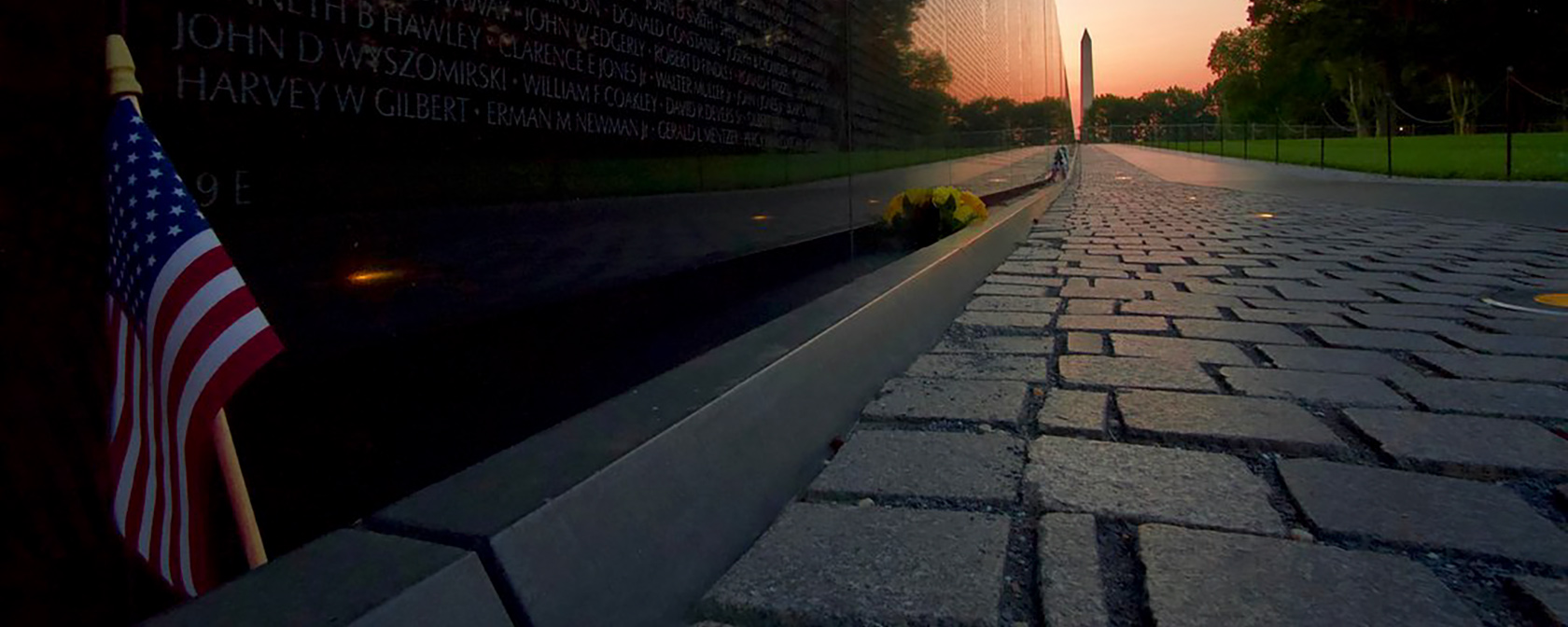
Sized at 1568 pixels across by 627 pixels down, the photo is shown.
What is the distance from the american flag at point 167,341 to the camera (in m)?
0.96

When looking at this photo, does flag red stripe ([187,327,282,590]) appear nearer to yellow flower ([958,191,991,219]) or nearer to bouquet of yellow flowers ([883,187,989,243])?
bouquet of yellow flowers ([883,187,989,243])

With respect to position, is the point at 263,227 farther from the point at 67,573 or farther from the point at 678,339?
the point at 678,339

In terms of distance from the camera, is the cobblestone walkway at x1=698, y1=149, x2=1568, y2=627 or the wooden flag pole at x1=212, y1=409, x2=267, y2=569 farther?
the cobblestone walkway at x1=698, y1=149, x2=1568, y2=627

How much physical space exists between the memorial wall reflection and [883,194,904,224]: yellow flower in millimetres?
2524

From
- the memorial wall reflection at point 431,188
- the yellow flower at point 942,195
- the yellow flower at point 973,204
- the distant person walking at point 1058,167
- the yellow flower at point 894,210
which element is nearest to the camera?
the memorial wall reflection at point 431,188

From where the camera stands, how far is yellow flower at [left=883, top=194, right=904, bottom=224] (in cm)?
528

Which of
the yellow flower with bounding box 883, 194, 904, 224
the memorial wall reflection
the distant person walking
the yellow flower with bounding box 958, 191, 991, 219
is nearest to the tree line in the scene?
the distant person walking

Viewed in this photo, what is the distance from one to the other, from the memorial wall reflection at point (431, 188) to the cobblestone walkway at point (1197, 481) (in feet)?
2.10

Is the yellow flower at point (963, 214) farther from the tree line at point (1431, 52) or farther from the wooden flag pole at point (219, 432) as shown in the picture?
the tree line at point (1431, 52)

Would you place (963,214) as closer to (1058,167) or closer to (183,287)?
(183,287)

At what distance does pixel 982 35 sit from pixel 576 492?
26.8ft

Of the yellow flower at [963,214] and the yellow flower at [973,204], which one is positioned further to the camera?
the yellow flower at [973,204]

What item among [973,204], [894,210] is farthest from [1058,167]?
[894,210]

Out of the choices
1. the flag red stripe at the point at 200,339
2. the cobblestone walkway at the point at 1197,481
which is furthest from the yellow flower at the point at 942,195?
the flag red stripe at the point at 200,339
